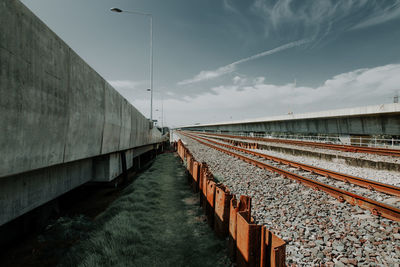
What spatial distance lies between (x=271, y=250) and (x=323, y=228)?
2401 mm

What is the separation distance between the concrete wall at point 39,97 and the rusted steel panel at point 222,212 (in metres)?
3.20

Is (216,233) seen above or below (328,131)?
below

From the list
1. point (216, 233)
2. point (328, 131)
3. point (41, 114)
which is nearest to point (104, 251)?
point (216, 233)

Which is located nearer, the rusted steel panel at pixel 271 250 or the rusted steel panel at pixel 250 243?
the rusted steel panel at pixel 271 250

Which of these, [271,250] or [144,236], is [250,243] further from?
[144,236]

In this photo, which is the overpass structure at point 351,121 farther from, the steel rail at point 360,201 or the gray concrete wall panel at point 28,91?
the gray concrete wall panel at point 28,91

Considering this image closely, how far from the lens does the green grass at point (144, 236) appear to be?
292cm

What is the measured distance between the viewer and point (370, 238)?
3.19m

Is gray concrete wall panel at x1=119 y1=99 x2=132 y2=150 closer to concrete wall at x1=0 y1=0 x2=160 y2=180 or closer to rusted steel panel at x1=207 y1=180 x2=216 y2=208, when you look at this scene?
concrete wall at x1=0 y1=0 x2=160 y2=180

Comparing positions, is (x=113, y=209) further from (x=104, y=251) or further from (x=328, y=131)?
(x=328, y=131)

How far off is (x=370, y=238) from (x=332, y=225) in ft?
1.95

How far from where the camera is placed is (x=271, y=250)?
2.05 meters

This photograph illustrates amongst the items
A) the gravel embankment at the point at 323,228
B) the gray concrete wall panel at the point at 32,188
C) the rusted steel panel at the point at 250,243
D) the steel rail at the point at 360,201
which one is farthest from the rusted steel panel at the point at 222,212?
the steel rail at the point at 360,201

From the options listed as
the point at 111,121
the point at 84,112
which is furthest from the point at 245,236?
the point at 111,121
